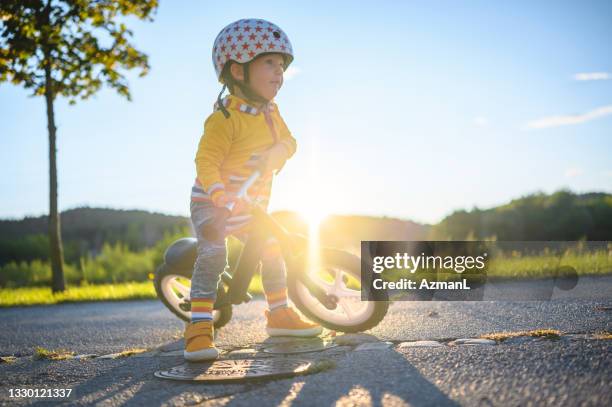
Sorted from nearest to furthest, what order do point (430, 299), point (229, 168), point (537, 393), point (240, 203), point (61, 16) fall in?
point (537, 393) < point (240, 203) < point (229, 168) < point (430, 299) < point (61, 16)

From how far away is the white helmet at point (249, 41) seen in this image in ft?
11.7

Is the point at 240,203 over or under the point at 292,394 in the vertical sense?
over

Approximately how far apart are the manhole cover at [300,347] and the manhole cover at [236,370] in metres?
0.26

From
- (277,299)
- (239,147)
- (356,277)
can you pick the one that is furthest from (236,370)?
(239,147)

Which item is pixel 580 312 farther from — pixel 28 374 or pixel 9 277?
pixel 9 277

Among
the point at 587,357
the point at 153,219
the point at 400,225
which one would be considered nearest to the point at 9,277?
the point at 153,219

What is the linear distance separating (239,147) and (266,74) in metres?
0.47

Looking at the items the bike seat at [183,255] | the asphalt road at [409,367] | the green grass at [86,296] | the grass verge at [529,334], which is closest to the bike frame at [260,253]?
the asphalt road at [409,367]

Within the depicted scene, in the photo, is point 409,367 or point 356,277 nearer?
point 409,367

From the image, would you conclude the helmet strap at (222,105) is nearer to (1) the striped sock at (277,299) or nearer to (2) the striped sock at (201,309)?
(2) the striped sock at (201,309)

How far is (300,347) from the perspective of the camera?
11.1 ft

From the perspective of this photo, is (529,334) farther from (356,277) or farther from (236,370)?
(236,370)

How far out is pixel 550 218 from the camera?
49.7 feet

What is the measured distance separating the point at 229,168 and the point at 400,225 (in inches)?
463
